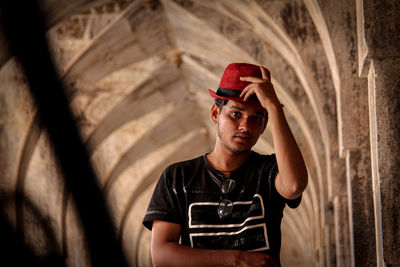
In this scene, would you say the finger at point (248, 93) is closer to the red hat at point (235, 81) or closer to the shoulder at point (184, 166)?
the red hat at point (235, 81)

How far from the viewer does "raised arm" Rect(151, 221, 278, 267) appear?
5.14 ft

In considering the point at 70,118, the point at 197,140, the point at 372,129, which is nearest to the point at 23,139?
the point at 197,140

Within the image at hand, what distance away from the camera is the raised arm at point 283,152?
62.9 inches

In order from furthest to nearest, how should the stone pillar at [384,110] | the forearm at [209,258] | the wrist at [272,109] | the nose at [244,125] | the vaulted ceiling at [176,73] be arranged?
the vaulted ceiling at [176,73]
the stone pillar at [384,110]
the nose at [244,125]
the wrist at [272,109]
the forearm at [209,258]

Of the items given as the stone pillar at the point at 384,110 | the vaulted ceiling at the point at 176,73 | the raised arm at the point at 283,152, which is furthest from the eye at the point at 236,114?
the vaulted ceiling at the point at 176,73

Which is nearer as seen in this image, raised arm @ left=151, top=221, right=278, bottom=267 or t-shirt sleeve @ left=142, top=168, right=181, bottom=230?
raised arm @ left=151, top=221, right=278, bottom=267

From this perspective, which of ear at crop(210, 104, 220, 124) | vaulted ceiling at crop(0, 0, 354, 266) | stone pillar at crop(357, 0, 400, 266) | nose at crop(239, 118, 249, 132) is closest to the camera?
nose at crop(239, 118, 249, 132)

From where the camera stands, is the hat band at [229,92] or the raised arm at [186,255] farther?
→ the hat band at [229,92]

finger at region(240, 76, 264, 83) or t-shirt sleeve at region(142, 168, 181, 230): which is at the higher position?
finger at region(240, 76, 264, 83)

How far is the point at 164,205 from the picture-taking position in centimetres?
173

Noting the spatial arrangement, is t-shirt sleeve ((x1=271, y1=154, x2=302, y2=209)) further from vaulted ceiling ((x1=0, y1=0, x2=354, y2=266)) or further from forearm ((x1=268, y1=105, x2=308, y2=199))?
vaulted ceiling ((x1=0, y1=0, x2=354, y2=266))

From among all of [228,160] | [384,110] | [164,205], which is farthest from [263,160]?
[384,110]

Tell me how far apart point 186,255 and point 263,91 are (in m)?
0.54

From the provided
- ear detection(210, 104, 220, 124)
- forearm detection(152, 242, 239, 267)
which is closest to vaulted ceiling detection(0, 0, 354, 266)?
ear detection(210, 104, 220, 124)
